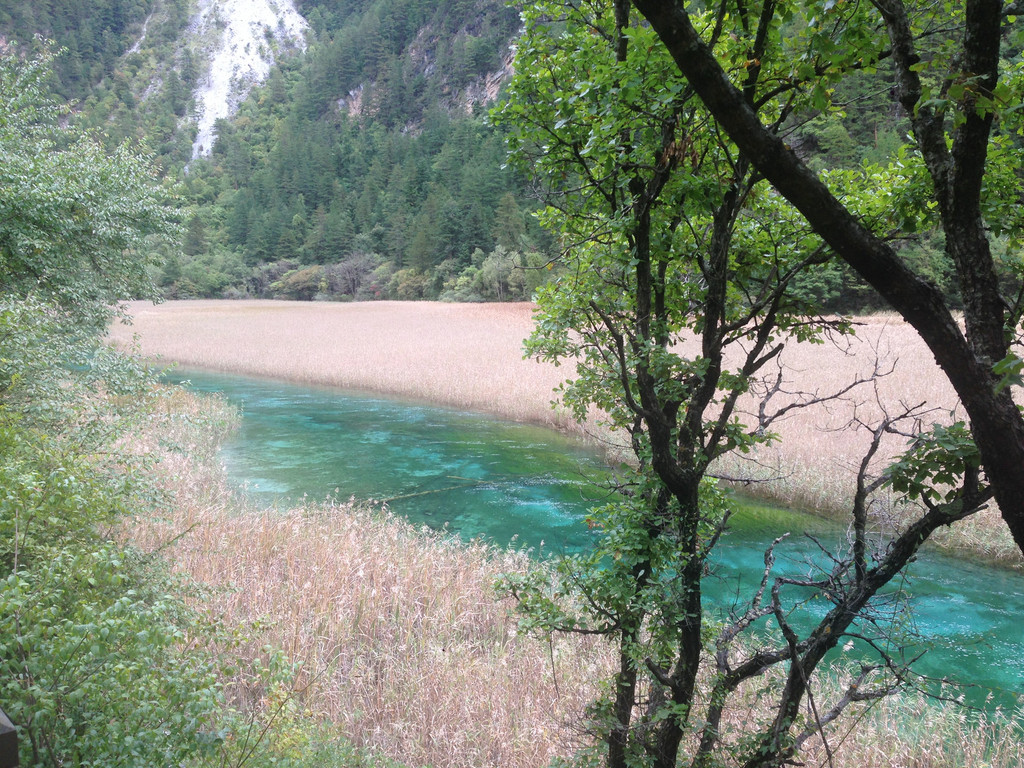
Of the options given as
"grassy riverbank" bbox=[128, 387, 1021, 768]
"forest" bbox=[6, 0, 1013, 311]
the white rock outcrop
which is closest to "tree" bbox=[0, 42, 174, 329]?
"forest" bbox=[6, 0, 1013, 311]

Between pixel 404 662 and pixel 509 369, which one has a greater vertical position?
pixel 509 369

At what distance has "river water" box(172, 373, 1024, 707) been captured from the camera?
6.18 metres

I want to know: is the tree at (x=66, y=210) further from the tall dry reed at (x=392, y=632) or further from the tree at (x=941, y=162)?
the tree at (x=941, y=162)

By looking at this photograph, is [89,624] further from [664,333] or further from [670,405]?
[664,333]

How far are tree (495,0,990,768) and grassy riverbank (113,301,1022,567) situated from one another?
0.37 metres

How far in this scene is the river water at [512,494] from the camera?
20.3 ft

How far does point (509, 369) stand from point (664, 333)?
17.4 metres

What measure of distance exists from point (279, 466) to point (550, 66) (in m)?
11.4

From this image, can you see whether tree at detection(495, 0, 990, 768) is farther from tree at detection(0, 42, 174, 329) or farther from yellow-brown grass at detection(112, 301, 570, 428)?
yellow-brown grass at detection(112, 301, 570, 428)

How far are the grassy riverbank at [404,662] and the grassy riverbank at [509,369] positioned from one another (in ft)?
6.51

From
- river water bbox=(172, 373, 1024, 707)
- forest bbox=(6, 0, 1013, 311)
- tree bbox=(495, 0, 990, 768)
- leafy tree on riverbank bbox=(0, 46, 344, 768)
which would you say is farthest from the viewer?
forest bbox=(6, 0, 1013, 311)

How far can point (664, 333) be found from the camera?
9.80 ft

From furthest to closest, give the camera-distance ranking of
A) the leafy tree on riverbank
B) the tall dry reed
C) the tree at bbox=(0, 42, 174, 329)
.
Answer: the tree at bbox=(0, 42, 174, 329)
the tall dry reed
the leafy tree on riverbank

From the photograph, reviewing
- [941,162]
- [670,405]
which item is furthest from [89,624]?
[941,162]
